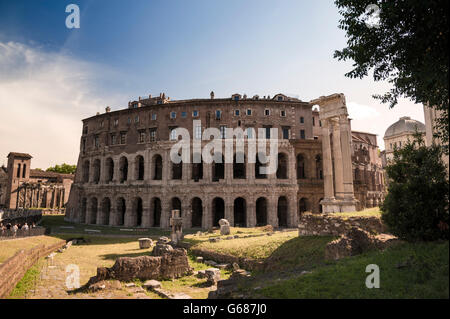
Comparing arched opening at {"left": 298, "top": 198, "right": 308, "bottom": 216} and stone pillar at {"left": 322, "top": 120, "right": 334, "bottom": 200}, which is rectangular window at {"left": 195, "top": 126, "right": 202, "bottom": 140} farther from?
stone pillar at {"left": 322, "top": 120, "right": 334, "bottom": 200}

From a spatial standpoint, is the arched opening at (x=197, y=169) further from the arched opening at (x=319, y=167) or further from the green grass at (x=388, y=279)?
the green grass at (x=388, y=279)

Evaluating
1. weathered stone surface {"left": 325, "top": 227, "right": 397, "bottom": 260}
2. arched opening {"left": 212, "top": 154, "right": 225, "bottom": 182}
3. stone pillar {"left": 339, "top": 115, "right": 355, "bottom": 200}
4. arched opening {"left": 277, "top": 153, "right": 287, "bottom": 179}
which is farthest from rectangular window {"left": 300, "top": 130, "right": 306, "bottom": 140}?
weathered stone surface {"left": 325, "top": 227, "right": 397, "bottom": 260}

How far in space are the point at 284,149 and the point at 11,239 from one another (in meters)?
31.1

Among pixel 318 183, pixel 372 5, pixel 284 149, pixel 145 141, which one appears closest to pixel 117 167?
pixel 145 141

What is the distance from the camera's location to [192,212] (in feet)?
131

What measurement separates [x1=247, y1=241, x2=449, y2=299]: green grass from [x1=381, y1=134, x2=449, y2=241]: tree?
1.69 feet

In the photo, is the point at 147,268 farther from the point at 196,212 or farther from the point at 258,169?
the point at 258,169

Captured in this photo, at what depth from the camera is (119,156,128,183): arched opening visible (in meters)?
43.0

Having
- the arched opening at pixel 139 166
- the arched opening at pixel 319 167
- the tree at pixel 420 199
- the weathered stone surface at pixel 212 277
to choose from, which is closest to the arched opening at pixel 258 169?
the arched opening at pixel 319 167

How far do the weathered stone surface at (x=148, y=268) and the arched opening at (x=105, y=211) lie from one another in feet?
107

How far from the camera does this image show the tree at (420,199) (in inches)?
334

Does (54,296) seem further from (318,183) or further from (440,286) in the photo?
(318,183)

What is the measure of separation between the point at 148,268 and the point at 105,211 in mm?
33605

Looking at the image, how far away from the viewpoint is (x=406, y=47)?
9.11 m
